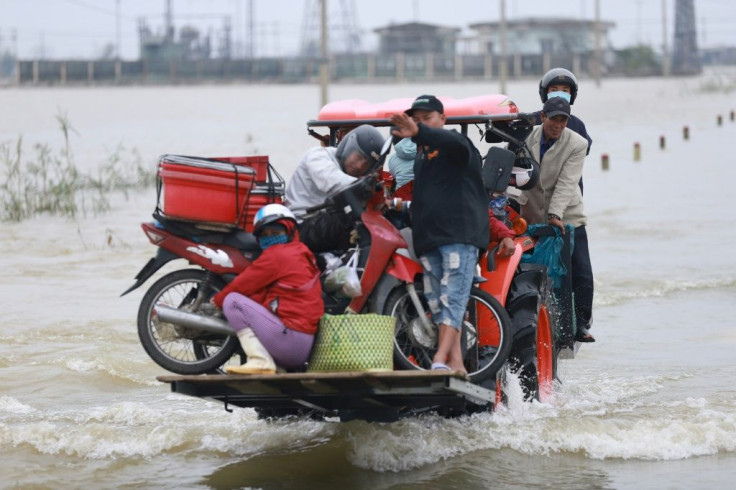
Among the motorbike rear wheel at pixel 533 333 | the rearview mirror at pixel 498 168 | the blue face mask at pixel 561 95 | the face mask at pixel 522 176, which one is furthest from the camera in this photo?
the blue face mask at pixel 561 95

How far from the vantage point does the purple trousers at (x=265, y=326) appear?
7.32m

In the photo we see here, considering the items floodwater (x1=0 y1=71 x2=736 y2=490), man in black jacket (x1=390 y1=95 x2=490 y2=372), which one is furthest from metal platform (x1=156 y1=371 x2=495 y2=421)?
floodwater (x1=0 y1=71 x2=736 y2=490)

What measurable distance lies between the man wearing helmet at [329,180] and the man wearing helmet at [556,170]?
7.34 ft

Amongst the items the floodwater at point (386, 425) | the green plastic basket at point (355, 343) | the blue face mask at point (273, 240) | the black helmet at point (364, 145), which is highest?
the black helmet at point (364, 145)

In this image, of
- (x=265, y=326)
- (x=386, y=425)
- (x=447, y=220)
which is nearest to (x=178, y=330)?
(x=265, y=326)

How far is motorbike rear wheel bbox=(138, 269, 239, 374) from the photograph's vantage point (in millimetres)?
7562

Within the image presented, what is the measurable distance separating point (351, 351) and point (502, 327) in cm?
105

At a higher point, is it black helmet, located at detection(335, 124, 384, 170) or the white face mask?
black helmet, located at detection(335, 124, 384, 170)

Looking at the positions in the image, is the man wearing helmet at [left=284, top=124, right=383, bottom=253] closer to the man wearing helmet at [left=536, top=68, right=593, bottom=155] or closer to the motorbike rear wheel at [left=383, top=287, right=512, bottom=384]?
the motorbike rear wheel at [left=383, top=287, right=512, bottom=384]

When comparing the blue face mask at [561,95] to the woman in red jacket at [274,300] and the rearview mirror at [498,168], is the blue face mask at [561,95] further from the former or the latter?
the woman in red jacket at [274,300]

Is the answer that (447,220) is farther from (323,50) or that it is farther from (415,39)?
(415,39)

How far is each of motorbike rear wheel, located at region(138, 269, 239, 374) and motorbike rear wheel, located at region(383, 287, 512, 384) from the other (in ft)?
3.03

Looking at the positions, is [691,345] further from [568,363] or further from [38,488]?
[38,488]

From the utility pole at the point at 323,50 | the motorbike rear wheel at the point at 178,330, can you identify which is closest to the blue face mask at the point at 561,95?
the motorbike rear wheel at the point at 178,330
